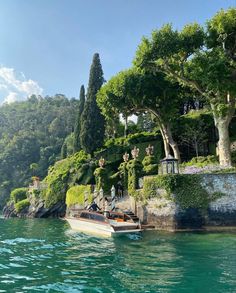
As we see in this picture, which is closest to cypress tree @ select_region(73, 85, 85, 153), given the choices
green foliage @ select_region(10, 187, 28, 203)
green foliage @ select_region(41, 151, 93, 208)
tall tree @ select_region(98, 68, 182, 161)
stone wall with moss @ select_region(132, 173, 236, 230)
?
green foliage @ select_region(41, 151, 93, 208)

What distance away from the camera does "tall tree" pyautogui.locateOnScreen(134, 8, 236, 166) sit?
28.2 meters

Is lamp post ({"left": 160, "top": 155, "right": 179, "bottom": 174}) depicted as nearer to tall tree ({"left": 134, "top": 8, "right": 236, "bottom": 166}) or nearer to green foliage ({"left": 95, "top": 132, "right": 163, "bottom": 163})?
tall tree ({"left": 134, "top": 8, "right": 236, "bottom": 166})

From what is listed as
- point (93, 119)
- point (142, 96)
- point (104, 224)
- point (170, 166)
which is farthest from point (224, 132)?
point (93, 119)

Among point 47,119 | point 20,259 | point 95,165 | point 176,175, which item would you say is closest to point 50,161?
point 47,119

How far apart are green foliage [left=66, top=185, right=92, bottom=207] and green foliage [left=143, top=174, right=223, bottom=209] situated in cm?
1350

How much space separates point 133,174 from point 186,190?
7.37 meters

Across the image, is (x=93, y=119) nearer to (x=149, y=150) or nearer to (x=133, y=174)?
(x=149, y=150)

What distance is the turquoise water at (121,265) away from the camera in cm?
1114

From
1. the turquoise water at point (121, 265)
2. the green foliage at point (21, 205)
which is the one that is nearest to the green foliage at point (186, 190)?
the turquoise water at point (121, 265)

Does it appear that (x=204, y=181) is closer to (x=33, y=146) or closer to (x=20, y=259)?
(x=20, y=259)

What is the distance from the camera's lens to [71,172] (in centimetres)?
4819

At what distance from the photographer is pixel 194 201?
26.1 metres

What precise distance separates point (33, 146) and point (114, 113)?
62.3 meters

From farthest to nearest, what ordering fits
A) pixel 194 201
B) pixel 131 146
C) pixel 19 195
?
pixel 19 195 → pixel 131 146 → pixel 194 201
